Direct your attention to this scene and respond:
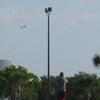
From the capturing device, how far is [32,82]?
A: 112 m

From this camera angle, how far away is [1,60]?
6457 inches

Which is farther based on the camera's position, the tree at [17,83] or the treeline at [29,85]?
the tree at [17,83]

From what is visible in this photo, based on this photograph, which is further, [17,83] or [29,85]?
[29,85]

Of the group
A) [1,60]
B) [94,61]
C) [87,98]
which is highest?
[1,60]

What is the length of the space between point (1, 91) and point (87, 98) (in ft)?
65.5

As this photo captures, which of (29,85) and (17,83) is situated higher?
(29,85)

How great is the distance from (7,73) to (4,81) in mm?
1766

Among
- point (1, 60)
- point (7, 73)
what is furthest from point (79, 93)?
point (1, 60)

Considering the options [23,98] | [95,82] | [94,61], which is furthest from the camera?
[23,98]

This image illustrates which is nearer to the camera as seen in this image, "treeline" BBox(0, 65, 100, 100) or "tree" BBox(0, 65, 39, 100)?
"treeline" BBox(0, 65, 100, 100)

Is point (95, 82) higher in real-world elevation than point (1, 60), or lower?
lower

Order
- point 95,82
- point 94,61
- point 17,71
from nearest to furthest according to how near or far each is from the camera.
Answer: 1. point 94,61
2. point 95,82
3. point 17,71

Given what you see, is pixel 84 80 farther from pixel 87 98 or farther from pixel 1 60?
pixel 1 60

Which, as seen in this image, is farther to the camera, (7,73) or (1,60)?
(1,60)
